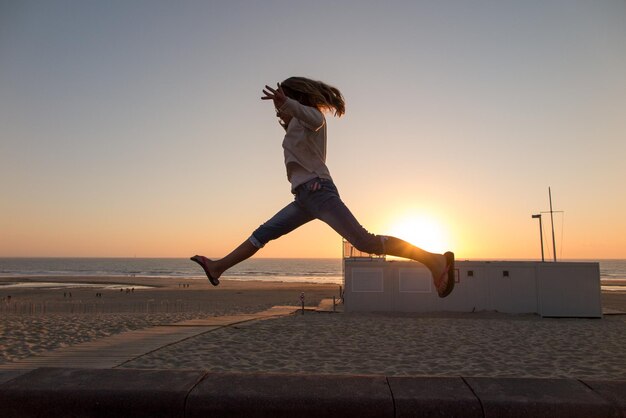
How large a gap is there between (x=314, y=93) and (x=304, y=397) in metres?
1.86

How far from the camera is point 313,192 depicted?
116 inches

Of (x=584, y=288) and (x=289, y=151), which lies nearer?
(x=289, y=151)

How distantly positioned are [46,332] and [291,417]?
14060mm

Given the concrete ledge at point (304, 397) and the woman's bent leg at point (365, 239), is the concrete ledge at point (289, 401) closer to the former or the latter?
the concrete ledge at point (304, 397)

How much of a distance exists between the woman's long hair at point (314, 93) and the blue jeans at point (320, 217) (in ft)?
1.76

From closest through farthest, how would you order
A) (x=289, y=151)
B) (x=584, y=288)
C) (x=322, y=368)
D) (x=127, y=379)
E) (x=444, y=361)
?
1. (x=127, y=379)
2. (x=289, y=151)
3. (x=322, y=368)
4. (x=444, y=361)
5. (x=584, y=288)

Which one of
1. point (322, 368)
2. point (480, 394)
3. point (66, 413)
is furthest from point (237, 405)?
point (322, 368)

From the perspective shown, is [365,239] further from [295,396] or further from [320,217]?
[295,396]

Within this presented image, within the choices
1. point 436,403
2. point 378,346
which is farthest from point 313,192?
point 378,346

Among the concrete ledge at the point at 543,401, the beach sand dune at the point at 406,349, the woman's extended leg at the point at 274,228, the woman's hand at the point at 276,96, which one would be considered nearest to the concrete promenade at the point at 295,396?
the concrete ledge at the point at 543,401

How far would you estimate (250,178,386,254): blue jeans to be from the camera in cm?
293

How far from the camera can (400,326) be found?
14312mm

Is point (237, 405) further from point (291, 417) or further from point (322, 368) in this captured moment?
point (322, 368)

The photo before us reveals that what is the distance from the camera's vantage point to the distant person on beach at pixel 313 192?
292cm
